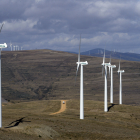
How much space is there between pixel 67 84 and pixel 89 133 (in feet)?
405

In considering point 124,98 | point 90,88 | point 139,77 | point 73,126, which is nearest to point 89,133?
point 73,126

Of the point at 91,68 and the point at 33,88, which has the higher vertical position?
the point at 91,68

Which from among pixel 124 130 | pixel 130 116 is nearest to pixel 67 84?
pixel 130 116

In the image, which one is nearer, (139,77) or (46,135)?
(46,135)

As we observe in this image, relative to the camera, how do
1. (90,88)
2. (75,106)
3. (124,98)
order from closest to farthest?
(75,106) < (124,98) < (90,88)

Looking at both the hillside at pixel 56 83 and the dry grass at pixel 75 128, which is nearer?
the dry grass at pixel 75 128

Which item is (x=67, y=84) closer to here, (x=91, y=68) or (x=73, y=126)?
(x=91, y=68)

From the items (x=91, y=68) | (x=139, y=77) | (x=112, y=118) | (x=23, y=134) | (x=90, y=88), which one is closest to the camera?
(x=23, y=134)

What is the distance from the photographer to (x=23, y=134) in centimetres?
3925

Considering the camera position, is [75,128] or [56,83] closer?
[75,128]

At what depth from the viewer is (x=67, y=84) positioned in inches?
6649

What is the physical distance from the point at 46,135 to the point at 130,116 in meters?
33.7

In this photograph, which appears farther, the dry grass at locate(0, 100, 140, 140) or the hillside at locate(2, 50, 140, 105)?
the hillside at locate(2, 50, 140, 105)

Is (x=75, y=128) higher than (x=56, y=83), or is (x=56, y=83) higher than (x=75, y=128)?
(x=75, y=128)
